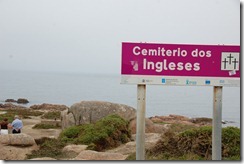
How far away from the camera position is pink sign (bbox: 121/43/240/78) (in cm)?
569

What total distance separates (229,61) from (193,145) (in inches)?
93.9

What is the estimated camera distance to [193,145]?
7484 millimetres

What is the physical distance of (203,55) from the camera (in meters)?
5.77

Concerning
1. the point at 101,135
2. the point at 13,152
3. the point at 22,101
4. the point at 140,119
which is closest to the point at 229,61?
the point at 140,119

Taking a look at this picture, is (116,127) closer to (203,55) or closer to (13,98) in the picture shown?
(203,55)

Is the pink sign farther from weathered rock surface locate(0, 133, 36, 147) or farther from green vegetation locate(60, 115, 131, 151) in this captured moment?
weathered rock surface locate(0, 133, 36, 147)

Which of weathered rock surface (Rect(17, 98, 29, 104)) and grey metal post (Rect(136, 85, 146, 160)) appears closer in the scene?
grey metal post (Rect(136, 85, 146, 160))

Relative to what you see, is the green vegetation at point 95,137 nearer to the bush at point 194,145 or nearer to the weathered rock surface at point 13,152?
the weathered rock surface at point 13,152

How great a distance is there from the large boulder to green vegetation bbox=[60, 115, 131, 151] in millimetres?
1661

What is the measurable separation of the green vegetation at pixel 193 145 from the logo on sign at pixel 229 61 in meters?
2.13

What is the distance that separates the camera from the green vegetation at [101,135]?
29.7 ft

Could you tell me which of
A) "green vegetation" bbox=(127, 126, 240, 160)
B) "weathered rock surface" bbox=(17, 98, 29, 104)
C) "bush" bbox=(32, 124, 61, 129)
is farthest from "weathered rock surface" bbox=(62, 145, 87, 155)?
"weathered rock surface" bbox=(17, 98, 29, 104)

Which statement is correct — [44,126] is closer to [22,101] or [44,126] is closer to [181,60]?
[181,60]

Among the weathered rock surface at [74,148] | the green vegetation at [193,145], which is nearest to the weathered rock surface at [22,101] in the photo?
the weathered rock surface at [74,148]
